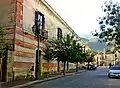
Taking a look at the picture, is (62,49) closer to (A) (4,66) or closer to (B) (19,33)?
(B) (19,33)

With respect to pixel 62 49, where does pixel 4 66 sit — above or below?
below

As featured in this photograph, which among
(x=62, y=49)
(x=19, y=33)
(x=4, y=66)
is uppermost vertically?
(x=19, y=33)

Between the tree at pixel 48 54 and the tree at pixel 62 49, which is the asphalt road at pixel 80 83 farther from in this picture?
the tree at pixel 62 49

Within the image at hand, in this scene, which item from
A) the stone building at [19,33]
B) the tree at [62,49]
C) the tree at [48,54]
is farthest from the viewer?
the tree at [62,49]

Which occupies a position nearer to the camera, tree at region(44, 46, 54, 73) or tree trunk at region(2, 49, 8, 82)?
tree trunk at region(2, 49, 8, 82)

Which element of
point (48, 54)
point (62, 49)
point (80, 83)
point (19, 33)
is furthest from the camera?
point (62, 49)

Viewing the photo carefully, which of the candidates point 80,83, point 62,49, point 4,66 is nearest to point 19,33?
point 4,66

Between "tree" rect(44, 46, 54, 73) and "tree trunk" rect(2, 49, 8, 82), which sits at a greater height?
"tree" rect(44, 46, 54, 73)

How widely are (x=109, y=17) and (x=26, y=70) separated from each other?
1082 cm

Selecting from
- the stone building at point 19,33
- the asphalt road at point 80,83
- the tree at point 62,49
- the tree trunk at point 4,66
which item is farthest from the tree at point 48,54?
the tree trunk at point 4,66

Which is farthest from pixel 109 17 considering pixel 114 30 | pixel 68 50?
pixel 68 50

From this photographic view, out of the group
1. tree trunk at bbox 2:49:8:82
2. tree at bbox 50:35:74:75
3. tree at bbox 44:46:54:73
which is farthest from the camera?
tree at bbox 50:35:74:75

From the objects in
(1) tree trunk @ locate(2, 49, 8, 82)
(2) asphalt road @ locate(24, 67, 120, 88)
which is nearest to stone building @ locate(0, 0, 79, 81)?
(1) tree trunk @ locate(2, 49, 8, 82)

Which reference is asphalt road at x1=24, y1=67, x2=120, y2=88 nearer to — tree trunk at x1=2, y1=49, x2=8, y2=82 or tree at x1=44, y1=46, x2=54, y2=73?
tree trunk at x1=2, y1=49, x2=8, y2=82
